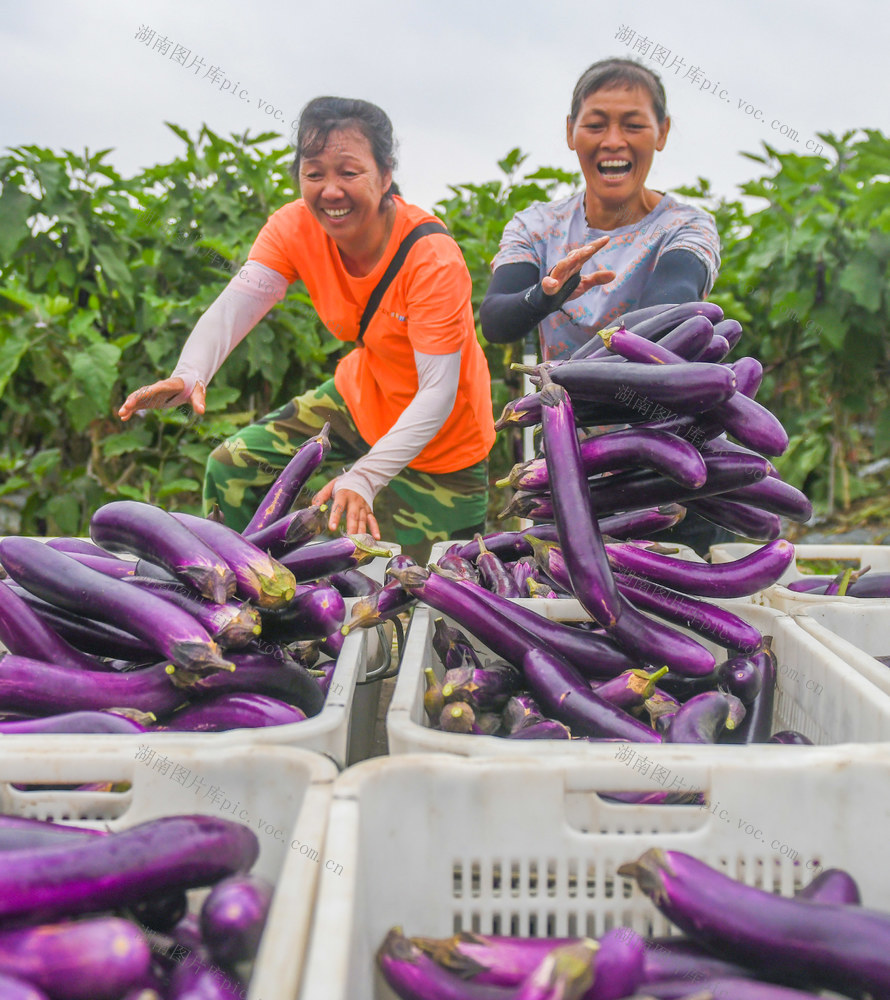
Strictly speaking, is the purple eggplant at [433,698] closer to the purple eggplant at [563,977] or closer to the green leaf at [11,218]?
the purple eggplant at [563,977]

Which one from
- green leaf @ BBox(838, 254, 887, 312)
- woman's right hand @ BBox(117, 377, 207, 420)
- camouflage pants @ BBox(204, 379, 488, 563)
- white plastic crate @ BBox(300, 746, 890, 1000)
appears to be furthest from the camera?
green leaf @ BBox(838, 254, 887, 312)

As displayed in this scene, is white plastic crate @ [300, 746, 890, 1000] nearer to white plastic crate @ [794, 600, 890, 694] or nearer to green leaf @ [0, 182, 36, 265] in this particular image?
white plastic crate @ [794, 600, 890, 694]

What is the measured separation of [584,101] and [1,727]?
220 centimetres

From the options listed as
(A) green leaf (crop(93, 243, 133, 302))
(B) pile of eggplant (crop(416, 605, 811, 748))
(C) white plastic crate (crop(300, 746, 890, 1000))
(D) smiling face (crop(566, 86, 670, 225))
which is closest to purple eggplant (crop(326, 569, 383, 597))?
(B) pile of eggplant (crop(416, 605, 811, 748))

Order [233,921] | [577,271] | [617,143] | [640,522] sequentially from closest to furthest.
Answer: [233,921] → [640,522] → [577,271] → [617,143]

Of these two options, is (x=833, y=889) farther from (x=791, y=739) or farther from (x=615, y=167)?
(x=615, y=167)

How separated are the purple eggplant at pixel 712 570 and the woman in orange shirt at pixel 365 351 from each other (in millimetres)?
675

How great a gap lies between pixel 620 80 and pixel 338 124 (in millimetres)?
813

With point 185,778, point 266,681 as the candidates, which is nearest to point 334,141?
point 266,681

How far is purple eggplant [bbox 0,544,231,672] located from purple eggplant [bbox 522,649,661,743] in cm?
48

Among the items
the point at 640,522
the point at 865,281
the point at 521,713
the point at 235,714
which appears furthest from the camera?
the point at 865,281

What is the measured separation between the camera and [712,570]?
1.54 m

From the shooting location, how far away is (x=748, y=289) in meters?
5.29

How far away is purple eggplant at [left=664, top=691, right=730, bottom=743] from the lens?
46.3 inches
